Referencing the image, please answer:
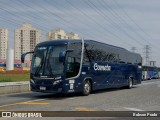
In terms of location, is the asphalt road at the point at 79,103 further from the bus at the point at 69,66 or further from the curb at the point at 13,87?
the curb at the point at 13,87

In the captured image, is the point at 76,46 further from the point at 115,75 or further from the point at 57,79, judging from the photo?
the point at 115,75

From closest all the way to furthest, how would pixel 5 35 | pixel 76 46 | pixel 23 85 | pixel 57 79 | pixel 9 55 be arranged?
pixel 57 79 → pixel 76 46 → pixel 23 85 → pixel 9 55 → pixel 5 35

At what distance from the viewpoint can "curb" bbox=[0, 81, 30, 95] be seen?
72.0 ft

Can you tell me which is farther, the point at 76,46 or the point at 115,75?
the point at 115,75

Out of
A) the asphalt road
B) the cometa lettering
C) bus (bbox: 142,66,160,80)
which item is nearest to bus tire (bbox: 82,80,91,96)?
the cometa lettering

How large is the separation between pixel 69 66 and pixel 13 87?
637cm

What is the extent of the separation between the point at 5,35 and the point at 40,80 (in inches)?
4127

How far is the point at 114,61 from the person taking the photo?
24.6 meters

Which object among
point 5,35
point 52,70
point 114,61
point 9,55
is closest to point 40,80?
point 52,70

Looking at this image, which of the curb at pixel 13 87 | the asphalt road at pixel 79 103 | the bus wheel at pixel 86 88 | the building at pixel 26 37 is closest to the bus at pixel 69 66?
the bus wheel at pixel 86 88

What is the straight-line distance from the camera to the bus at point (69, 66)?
702 inches

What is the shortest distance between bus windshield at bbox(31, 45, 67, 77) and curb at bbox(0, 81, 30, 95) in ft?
13.8

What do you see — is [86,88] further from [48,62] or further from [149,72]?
[149,72]

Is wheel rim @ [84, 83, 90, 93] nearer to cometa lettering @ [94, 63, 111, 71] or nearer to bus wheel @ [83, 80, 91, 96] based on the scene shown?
bus wheel @ [83, 80, 91, 96]
